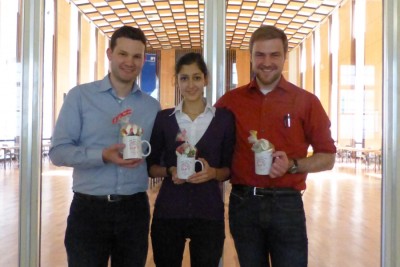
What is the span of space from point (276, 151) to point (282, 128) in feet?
0.57

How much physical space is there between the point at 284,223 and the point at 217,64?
1.11 meters

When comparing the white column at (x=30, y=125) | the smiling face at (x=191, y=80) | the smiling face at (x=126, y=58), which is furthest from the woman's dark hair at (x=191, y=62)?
the white column at (x=30, y=125)

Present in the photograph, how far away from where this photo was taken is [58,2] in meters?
2.89

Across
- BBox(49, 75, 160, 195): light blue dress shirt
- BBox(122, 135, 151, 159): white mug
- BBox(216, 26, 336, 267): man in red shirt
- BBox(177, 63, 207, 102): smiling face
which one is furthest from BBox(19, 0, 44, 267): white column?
BBox(216, 26, 336, 267): man in red shirt

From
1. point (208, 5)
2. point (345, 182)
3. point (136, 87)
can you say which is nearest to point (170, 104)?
point (136, 87)

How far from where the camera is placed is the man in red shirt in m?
1.91

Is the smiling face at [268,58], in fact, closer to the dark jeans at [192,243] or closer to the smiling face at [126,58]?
the smiling face at [126,58]

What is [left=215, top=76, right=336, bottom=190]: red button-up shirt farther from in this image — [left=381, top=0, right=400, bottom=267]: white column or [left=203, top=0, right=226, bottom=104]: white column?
[left=381, top=0, right=400, bottom=267]: white column

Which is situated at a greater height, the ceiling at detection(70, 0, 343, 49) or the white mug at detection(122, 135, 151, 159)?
the ceiling at detection(70, 0, 343, 49)

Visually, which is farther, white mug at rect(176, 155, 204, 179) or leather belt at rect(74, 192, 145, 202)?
leather belt at rect(74, 192, 145, 202)

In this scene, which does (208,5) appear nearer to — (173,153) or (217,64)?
(217,64)

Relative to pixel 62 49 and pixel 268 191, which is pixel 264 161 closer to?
pixel 268 191

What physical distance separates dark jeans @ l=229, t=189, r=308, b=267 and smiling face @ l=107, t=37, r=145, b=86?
0.79 metres

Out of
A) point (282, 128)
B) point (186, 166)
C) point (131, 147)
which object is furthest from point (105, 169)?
point (282, 128)
